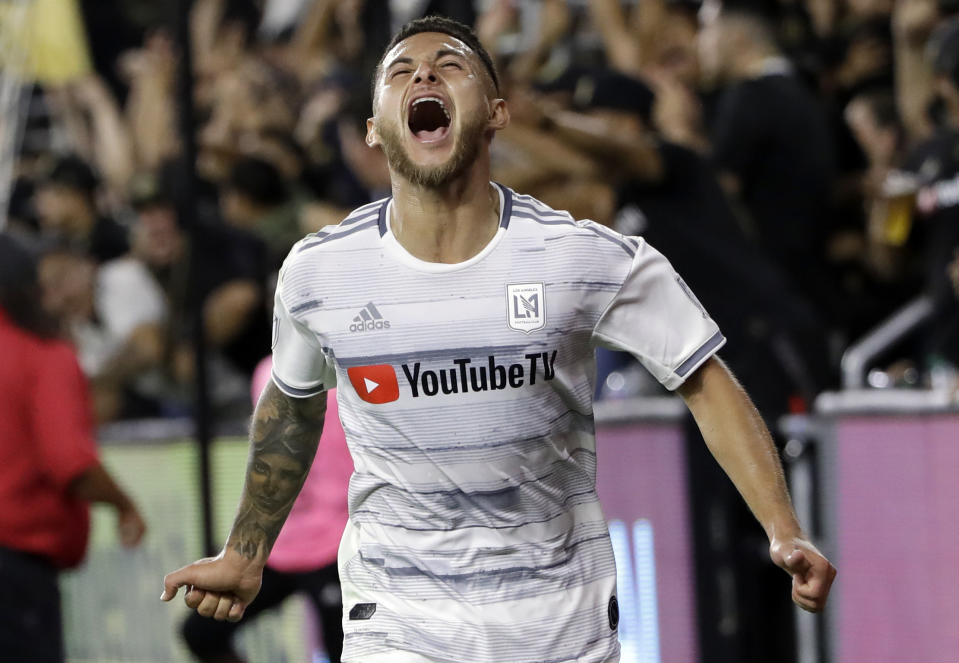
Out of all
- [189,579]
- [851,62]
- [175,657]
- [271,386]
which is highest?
[851,62]

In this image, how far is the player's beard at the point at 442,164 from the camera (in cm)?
344

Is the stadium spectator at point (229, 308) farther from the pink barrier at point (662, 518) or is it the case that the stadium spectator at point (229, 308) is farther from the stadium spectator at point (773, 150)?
the stadium spectator at point (773, 150)

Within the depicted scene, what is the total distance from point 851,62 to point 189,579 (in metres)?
4.94

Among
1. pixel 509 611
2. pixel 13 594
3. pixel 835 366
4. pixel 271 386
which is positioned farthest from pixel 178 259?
pixel 509 611

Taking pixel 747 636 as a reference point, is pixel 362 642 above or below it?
above

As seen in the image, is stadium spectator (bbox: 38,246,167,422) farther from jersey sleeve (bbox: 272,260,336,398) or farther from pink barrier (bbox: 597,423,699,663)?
jersey sleeve (bbox: 272,260,336,398)

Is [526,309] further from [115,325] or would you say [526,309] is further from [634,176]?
[115,325]

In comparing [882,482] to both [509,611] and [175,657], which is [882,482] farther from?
[175,657]

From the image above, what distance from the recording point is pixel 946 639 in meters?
5.60

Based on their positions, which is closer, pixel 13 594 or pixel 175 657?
pixel 13 594

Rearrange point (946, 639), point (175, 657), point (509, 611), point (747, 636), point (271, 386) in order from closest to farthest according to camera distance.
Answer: point (509, 611) < point (271, 386) < point (946, 639) < point (747, 636) < point (175, 657)

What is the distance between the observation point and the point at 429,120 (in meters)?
3.56

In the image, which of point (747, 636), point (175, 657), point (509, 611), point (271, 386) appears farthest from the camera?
point (175, 657)

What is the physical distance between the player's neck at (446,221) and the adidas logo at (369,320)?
0.15 meters
